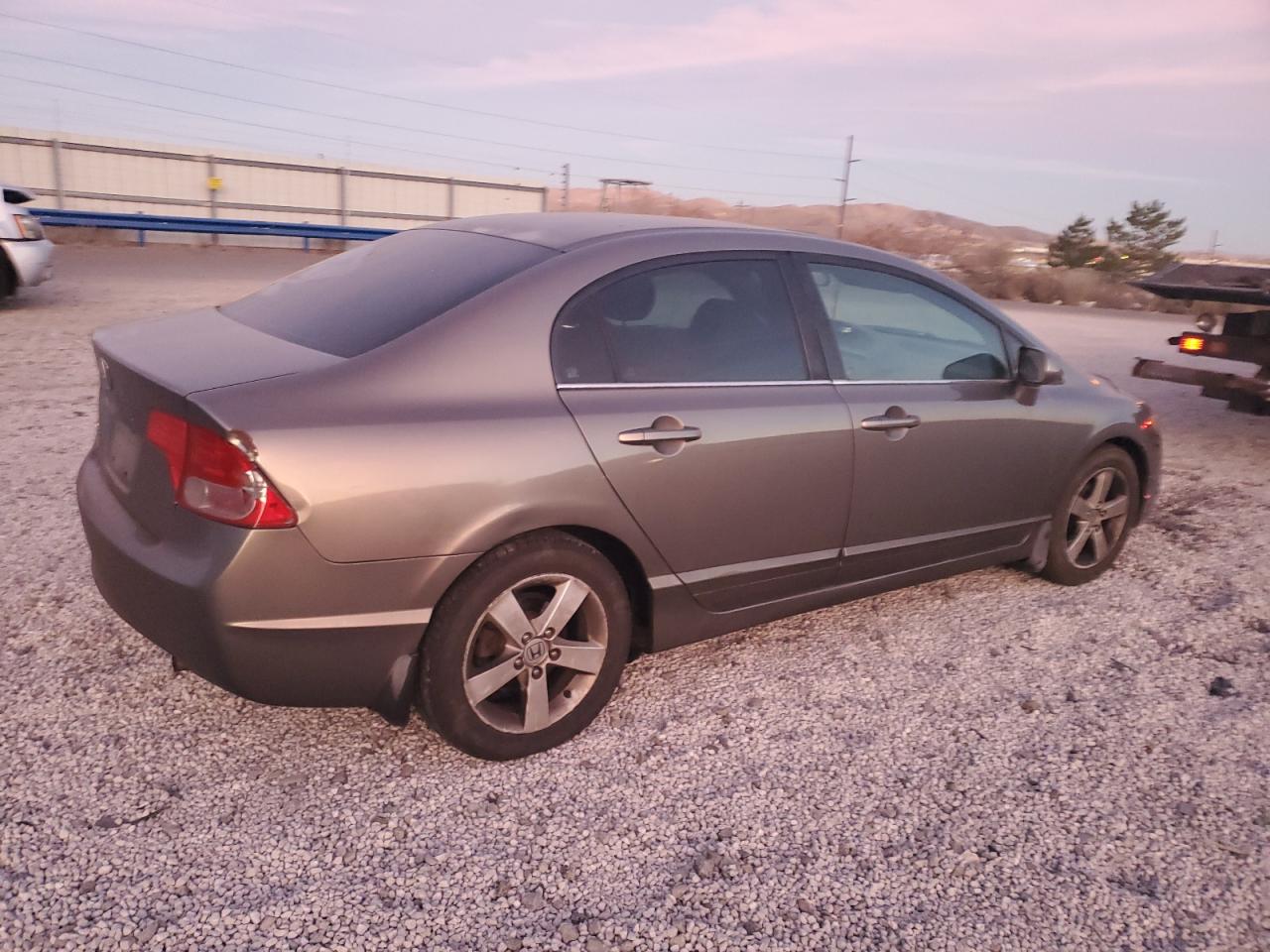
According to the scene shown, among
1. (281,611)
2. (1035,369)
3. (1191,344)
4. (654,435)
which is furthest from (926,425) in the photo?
(1191,344)

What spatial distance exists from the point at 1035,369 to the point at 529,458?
244 centimetres

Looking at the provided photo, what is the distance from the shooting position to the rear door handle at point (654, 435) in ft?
10.2

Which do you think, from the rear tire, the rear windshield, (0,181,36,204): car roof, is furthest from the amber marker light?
(0,181,36,204): car roof

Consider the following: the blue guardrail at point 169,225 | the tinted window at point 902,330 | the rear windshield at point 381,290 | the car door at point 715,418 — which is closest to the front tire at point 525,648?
the car door at point 715,418

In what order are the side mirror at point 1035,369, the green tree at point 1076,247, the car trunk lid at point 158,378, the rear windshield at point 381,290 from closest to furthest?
the car trunk lid at point 158,378, the rear windshield at point 381,290, the side mirror at point 1035,369, the green tree at point 1076,247

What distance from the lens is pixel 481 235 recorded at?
11.8ft

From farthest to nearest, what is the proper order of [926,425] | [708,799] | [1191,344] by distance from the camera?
[1191,344] → [926,425] → [708,799]

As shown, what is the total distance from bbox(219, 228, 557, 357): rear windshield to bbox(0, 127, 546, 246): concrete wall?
81.0 ft

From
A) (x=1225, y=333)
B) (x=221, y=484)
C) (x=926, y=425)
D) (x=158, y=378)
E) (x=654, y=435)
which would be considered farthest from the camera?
(x=1225, y=333)

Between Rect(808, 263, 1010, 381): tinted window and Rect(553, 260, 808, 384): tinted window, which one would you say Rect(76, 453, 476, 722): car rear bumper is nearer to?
Rect(553, 260, 808, 384): tinted window

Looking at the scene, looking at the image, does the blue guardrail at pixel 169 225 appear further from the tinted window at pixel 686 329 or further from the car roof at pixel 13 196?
the tinted window at pixel 686 329

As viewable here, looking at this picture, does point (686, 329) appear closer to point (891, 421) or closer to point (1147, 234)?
point (891, 421)

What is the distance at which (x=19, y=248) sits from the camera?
11.2m

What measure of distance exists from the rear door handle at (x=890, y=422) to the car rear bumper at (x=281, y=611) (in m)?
1.65
